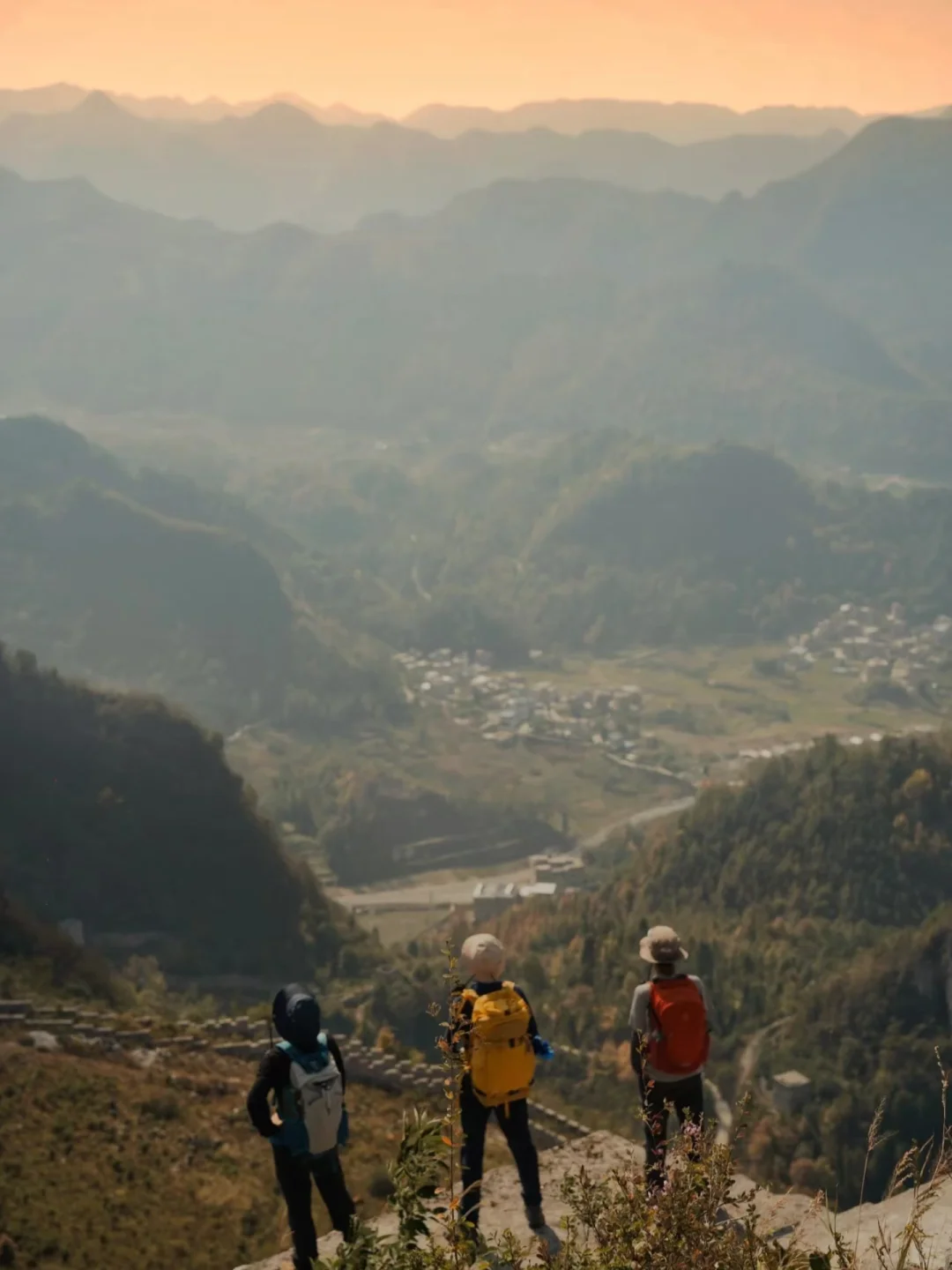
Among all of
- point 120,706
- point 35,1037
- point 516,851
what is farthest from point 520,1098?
point 516,851

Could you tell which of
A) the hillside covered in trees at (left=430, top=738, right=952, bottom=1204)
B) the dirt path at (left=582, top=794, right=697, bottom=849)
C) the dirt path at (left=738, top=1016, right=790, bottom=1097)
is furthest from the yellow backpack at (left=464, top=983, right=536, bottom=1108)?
the dirt path at (left=582, top=794, right=697, bottom=849)

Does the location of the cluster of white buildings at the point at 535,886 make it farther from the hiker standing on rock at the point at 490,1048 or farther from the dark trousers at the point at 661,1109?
the hiker standing on rock at the point at 490,1048

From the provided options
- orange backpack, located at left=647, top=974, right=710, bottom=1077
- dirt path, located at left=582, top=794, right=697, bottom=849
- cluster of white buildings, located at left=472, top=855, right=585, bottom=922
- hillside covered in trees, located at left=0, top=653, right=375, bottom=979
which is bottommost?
cluster of white buildings, located at left=472, top=855, right=585, bottom=922

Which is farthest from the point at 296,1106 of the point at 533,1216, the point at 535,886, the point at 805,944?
the point at 535,886

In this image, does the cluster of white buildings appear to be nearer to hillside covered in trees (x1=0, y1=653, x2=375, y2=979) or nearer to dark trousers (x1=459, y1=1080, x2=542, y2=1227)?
hillside covered in trees (x1=0, y1=653, x2=375, y2=979)

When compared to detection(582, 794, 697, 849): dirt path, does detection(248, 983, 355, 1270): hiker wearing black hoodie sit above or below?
above

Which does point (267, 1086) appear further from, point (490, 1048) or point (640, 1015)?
point (640, 1015)

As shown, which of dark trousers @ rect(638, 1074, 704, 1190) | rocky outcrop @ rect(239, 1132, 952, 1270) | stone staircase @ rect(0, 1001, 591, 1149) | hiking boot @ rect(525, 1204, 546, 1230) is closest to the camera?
rocky outcrop @ rect(239, 1132, 952, 1270)
